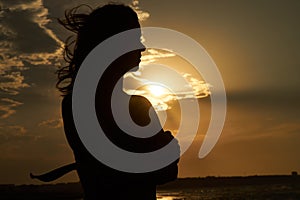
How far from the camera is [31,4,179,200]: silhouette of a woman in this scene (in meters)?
2.28

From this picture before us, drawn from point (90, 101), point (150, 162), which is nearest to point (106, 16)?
point (90, 101)

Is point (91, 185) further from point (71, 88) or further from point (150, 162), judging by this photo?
point (71, 88)

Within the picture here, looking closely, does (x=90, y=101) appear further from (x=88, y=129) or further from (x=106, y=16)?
(x=106, y=16)

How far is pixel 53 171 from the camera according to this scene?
244 centimetres

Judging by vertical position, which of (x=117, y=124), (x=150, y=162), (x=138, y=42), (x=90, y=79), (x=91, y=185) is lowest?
(x=91, y=185)

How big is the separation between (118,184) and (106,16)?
2.62ft

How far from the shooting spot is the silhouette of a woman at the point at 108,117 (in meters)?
2.28

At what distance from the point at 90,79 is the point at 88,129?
24cm

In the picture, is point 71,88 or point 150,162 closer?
point 150,162

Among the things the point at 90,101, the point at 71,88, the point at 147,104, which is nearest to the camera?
the point at 147,104

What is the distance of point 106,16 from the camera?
96.7 inches

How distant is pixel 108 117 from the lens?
2342mm

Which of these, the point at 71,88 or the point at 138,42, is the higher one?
the point at 138,42

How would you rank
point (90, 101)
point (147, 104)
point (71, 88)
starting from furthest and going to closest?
point (71, 88) < point (90, 101) < point (147, 104)
